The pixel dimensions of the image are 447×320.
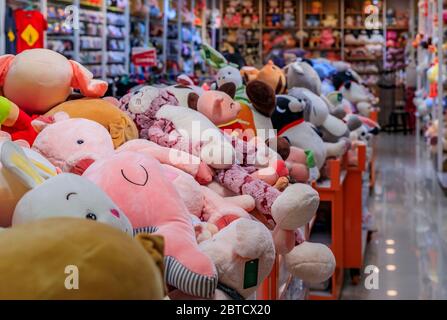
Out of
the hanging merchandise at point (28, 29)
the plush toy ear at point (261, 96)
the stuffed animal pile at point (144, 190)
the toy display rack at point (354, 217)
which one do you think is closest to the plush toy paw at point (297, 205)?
the stuffed animal pile at point (144, 190)

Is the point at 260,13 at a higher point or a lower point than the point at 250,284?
higher

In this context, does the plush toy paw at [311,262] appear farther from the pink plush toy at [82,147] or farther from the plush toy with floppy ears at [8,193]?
the plush toy with floppy ears at [8,193]

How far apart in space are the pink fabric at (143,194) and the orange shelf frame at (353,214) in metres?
2.95

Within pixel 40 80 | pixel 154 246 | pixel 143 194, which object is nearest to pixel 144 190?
pixel 143 194

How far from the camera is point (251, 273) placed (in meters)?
1.25

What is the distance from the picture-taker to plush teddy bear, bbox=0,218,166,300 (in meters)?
0.74

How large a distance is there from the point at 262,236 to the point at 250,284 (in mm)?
131

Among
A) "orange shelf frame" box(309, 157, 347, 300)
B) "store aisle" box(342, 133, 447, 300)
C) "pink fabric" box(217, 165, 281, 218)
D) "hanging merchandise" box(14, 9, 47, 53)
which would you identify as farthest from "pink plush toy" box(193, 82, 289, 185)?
"hanging merchandise" box(14, 9, 47, 53)

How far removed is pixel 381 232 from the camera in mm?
5430

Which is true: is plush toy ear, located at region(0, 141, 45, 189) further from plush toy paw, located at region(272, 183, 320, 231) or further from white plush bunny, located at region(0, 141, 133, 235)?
plush toy paw, located at region(272, 183, 320, 231)

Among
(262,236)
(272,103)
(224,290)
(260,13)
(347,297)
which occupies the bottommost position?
(347,297)

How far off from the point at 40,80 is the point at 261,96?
0.94 meters

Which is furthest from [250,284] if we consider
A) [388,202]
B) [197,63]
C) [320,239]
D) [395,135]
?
[395,135]

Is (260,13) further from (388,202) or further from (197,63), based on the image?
(388,202)
